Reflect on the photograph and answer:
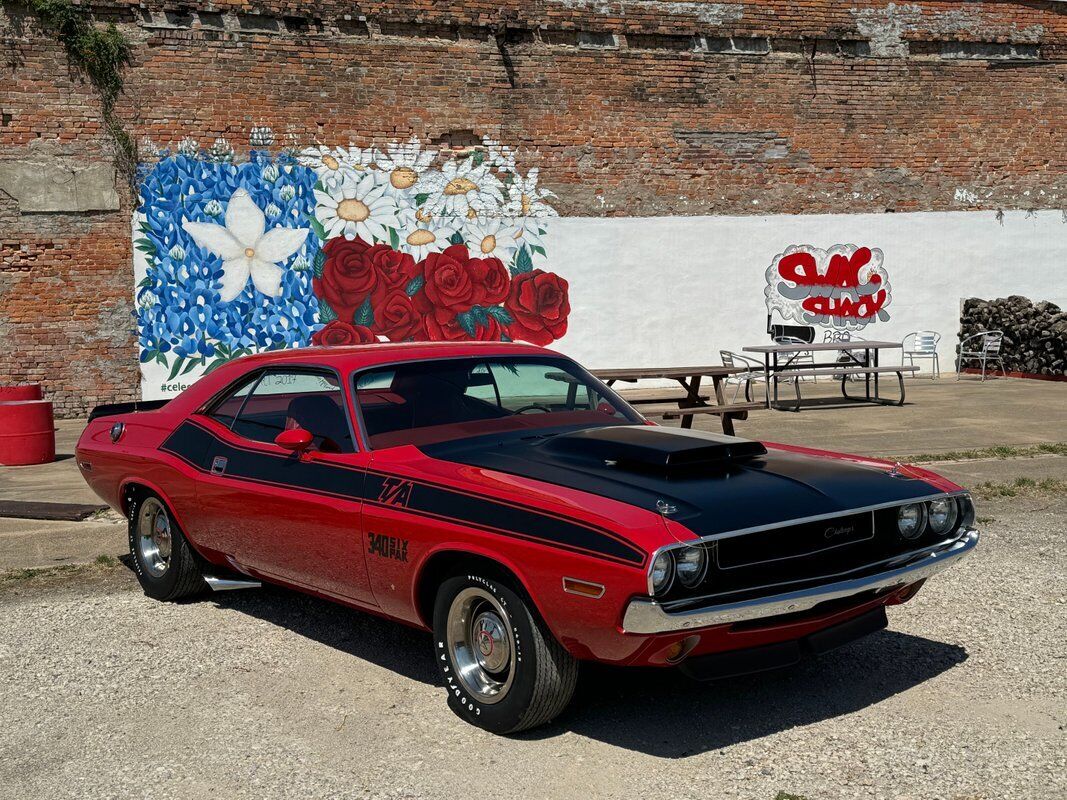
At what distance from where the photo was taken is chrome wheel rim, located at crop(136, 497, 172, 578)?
6.21 meters

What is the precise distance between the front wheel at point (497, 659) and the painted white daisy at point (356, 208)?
1343 cm

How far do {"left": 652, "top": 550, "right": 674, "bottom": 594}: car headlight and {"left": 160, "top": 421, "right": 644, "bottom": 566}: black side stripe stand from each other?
65 mm

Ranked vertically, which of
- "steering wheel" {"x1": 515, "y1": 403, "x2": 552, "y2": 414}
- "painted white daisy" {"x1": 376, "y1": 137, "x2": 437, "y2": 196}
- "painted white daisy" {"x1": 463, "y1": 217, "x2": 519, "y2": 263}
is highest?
"painted white daisy" {"x1": 376, "y1": 137, "x2": 437, "y2": 196}

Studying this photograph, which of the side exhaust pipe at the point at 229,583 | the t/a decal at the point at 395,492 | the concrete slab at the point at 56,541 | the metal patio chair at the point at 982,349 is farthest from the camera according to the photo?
the metal patio chair at the point at 982,349

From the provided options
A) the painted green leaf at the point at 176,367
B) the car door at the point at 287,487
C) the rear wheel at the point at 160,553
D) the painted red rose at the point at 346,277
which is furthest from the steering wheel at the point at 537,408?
the painted red rose at the point at 346,277

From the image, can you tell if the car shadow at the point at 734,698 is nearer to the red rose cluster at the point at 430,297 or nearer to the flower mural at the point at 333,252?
the flower mural at the point at 333,252

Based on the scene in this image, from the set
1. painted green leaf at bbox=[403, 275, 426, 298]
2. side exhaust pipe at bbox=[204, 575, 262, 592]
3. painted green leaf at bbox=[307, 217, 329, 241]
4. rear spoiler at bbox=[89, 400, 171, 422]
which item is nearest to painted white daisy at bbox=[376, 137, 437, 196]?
painted green leaf at bbox=[307, 217, 329, 241]

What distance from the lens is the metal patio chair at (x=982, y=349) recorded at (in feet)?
61.5

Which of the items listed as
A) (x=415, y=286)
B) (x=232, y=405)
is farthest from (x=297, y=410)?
(x=415, y=286)

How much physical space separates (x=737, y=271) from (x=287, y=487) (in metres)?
14.9

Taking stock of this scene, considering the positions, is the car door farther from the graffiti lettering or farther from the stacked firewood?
the stacked firewood

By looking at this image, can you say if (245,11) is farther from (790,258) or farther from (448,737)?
(448,737)

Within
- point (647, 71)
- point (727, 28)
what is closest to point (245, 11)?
point (647, 71)

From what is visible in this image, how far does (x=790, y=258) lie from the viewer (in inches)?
764
